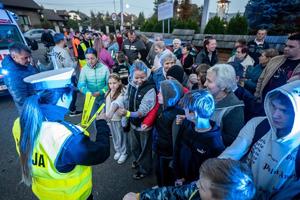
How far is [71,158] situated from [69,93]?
506mm

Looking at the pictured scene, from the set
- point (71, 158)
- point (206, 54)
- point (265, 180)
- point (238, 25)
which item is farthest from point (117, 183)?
point (238, 25)

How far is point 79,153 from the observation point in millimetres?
1329

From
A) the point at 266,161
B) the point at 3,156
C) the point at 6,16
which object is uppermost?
the point at 6,16

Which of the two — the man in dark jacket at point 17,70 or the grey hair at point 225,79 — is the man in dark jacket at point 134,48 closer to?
the man in dark jacket at point 17,70

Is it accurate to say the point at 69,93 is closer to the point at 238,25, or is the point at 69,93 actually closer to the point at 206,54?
the point at 206,54

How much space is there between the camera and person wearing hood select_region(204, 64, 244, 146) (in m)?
2.03

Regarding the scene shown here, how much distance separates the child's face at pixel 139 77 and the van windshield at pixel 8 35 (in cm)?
549

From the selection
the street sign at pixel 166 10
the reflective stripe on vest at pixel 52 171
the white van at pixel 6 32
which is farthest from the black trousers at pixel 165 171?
the street sign at pixel 166 10

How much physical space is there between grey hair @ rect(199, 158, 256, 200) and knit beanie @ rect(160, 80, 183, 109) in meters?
1.23

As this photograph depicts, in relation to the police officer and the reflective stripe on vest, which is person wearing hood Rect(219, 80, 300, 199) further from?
the reflective stripe on vest

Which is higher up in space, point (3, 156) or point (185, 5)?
point (185, 5)

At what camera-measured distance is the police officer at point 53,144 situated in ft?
4.39

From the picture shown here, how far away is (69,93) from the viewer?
5.11 feet

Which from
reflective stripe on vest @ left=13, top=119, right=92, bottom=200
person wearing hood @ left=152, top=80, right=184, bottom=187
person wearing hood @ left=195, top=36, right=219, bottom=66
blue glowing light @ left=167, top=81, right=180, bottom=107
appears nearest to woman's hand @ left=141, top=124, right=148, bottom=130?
person wearing hood @ left=152, top=80, right=184, bottom=187
